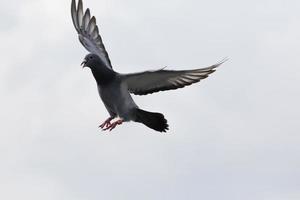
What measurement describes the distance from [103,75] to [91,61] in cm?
81

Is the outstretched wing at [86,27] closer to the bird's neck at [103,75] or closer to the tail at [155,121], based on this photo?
the bird's neck at [103,75]

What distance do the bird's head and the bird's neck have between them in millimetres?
274

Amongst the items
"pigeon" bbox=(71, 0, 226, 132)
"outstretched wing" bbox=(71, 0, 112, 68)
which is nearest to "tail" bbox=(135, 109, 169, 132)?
"pigeon" bbox=(71, 0, 226, 132)

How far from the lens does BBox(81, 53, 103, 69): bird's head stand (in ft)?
87.6

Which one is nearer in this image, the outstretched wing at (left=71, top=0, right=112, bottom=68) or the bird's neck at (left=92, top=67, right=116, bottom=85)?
the bird's neck at (left=92, top=67, right=116, bottom=85)

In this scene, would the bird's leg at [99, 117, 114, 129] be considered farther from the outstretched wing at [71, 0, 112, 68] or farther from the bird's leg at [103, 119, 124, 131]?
the outstretched wing at [71, 0, 112, 68]

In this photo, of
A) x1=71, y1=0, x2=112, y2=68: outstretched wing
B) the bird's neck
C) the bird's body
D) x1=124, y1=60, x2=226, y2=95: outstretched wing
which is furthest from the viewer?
x1=71, y1=0, x2=112, y2=68: outstretched wing

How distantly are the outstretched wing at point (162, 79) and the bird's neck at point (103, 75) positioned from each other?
508 millimetres

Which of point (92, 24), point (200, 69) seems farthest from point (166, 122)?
point (92, 24)

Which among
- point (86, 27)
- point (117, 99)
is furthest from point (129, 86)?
point (86, 27)

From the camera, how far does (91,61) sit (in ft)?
87.8

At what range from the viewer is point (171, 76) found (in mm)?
27016

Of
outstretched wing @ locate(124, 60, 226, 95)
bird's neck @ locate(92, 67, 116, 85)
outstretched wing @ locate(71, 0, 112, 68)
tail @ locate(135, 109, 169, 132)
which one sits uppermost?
outstretched wing @ locate(71, 0, 112, 68)

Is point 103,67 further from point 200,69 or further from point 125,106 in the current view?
point 200,69
